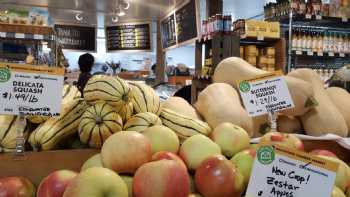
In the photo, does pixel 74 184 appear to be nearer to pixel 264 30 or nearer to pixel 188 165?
pixel 188 165

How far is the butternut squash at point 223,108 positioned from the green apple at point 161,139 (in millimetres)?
358

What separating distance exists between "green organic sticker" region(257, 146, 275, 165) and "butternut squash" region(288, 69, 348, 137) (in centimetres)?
71

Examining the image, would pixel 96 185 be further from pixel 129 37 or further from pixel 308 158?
pixel 129 37

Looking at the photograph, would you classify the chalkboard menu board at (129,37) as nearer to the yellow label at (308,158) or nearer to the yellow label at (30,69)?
the yellow label at (30,69)

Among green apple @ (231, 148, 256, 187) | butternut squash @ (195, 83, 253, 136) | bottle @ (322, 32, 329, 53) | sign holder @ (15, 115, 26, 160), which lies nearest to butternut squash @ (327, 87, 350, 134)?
butternut squash @ (195, 83, 253, 136)

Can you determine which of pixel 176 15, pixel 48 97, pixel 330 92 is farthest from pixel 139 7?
pixel 48 97

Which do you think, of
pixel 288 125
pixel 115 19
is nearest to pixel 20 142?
pixel 288 125

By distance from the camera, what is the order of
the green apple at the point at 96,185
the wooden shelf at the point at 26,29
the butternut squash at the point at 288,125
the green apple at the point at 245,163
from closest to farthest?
the green apple at the point at 96,185
the green apple at the point at 245,163
the butternut squash at the point at 288,125
the wooden shelf at the point at 26,29

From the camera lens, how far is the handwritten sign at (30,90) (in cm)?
103

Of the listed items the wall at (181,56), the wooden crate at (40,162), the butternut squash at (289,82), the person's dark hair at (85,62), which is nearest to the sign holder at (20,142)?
the wooden crate at (40,162)

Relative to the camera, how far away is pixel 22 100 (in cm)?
104

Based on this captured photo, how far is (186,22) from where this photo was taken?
18.7 feet

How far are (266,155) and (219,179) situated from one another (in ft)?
0.42

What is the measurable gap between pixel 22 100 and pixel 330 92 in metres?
1.33
